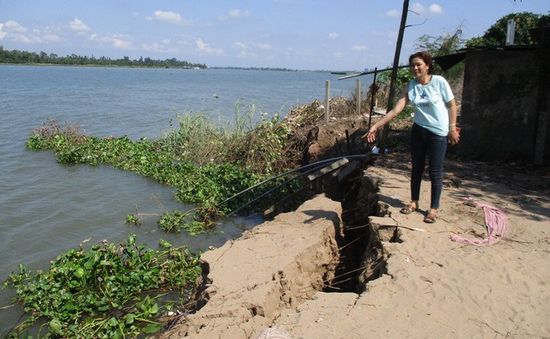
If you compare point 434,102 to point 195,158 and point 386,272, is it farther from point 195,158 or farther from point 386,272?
point 195,158

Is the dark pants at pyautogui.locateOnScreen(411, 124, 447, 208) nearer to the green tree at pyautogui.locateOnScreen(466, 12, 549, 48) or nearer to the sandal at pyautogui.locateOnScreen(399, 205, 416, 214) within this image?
the sandal at pyautogui.locateOnScreen(399, 205, 416, 214)

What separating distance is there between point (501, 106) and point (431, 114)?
3.99m

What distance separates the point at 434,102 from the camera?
4676 millimetres

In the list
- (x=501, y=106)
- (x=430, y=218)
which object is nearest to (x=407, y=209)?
(x=430, y=218)

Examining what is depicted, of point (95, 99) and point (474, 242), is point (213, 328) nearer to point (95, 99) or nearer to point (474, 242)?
point (474, 242)

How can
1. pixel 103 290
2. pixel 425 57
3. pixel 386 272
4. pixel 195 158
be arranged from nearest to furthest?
pixel 386 272
pixel 425 57
pixel 103 290
pixel 195 158

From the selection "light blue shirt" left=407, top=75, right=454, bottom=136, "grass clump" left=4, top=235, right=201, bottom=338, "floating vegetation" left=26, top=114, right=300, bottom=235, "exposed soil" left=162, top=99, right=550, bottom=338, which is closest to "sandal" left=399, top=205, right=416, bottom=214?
"exposed soil" left=162, top=99, right=550, bottom=338

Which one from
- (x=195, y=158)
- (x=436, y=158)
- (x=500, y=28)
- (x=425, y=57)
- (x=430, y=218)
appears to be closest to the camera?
(x=425, y=57)

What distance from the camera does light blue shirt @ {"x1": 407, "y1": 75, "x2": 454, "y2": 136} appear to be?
15.3ft

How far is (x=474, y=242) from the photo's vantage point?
181 inches

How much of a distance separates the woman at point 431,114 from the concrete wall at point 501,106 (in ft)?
12.2

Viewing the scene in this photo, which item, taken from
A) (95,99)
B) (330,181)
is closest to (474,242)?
(330,181)

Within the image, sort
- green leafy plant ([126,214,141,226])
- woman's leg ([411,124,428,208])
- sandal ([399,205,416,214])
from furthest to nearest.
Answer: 1. green leafy plant ([126,214,141,226])
2. sandal ([399,205,416,214])
3. woman's leg ([411,124,428,208])

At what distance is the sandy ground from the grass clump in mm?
1057
